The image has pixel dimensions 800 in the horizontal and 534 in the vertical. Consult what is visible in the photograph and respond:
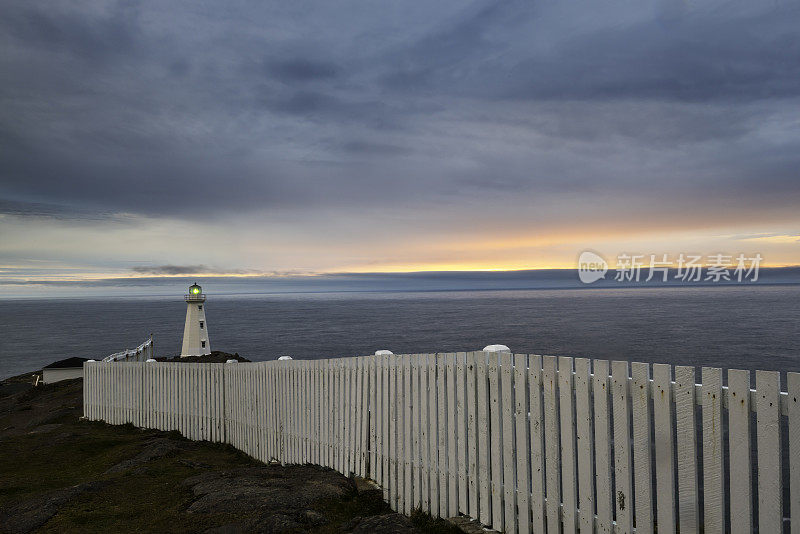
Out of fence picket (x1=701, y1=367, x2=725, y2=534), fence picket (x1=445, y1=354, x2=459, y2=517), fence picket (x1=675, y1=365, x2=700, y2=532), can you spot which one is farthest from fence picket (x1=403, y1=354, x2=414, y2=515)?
fence picket (x1=701, y1=367, x2=725, y2=534)

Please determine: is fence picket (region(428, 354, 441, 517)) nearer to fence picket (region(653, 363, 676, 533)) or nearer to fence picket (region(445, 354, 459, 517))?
fence picket (region(445, 354, 459, 517))

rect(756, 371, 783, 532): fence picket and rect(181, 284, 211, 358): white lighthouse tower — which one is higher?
rect(756, 371, 783, 532): fence picket

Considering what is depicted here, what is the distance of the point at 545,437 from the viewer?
472cm

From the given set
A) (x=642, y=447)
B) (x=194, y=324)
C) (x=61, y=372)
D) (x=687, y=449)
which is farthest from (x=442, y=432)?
(x=194, y=324)

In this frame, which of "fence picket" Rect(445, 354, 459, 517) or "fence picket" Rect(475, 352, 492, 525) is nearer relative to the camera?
"fence picket" Rect(475, 352, 492, 525)

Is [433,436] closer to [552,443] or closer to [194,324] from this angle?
[552,443]

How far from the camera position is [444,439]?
568cm

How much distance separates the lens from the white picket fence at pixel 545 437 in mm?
3430

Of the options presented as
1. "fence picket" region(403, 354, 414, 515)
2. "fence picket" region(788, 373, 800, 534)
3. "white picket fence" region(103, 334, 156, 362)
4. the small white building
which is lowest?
the small white building

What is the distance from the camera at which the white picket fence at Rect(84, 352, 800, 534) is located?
3430mm

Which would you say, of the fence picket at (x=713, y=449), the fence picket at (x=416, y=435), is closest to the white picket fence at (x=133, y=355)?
the fence picket at (x=416, y=435)

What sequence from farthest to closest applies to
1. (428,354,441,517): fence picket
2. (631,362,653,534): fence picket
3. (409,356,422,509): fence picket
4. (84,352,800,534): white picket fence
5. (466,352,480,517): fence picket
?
(409,356,422,509): fence picket
(428,354,441,517): fence picket
(466,352,480,517): fence picket
(631,362,653,534): fence picket
(84,352,800,534): white picket fence

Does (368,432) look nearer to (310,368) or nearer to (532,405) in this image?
(310,368)

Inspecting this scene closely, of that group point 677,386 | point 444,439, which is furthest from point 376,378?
point 677,386
